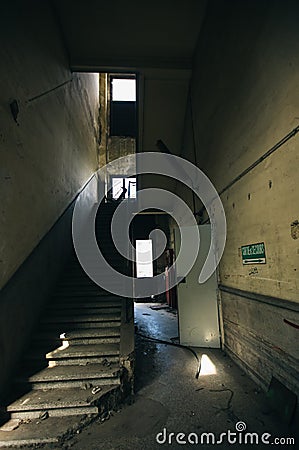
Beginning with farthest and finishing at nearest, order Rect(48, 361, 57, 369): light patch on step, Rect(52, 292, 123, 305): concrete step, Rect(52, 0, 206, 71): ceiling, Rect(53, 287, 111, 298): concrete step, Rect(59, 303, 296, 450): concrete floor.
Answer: Rect(52, 0, 206, 71): ceiling, Rect(53, 287, 111, 298): concrete step, Rect(52, 292, 123, 305): concrete step, Rect(48, 361, 57, 369): light patch on step, Rect(59, 303, 296, 450): concrete floor

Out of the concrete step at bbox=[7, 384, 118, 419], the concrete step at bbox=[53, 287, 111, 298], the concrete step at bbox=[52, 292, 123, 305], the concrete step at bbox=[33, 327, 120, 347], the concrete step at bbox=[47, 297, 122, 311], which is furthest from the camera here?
the concrete step at bbox=[53, 287, 111, 298]

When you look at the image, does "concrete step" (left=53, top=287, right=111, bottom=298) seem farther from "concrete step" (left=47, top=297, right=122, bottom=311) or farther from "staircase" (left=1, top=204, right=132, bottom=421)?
"concrete step" (left=47, top=297, right=122, bottom=311)

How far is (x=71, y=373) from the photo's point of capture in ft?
8.68

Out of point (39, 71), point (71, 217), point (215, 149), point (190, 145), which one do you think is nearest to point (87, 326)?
point (71, 217)

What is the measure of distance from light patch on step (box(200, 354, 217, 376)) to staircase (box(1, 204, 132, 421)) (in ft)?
3.75

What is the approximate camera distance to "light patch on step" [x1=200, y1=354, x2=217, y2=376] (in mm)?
3092

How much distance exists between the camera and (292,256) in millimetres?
2064

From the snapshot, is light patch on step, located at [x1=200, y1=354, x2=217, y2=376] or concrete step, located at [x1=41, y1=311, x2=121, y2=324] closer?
light patch on step, located at [x1=200, y1=354, x2=217, y2=376]

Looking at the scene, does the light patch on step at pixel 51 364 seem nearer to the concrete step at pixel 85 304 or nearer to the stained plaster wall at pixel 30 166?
Answer: the stained plaster wall at pixel 30 166

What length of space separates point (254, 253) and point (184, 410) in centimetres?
174

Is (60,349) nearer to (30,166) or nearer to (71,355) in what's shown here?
(71,355)

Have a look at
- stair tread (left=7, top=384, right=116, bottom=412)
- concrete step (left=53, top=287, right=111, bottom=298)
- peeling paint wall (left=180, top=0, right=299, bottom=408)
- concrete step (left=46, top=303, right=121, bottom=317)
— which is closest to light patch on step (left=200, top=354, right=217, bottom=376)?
peeling paint wall (left=180, top=0, right=299, bottom=408)

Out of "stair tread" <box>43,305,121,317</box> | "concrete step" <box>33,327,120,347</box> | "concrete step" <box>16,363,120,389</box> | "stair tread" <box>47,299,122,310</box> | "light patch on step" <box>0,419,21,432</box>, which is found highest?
"stair tread" <box>47,299,122,310</box>

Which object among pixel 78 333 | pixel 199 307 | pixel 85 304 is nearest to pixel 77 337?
pixel 78 333
